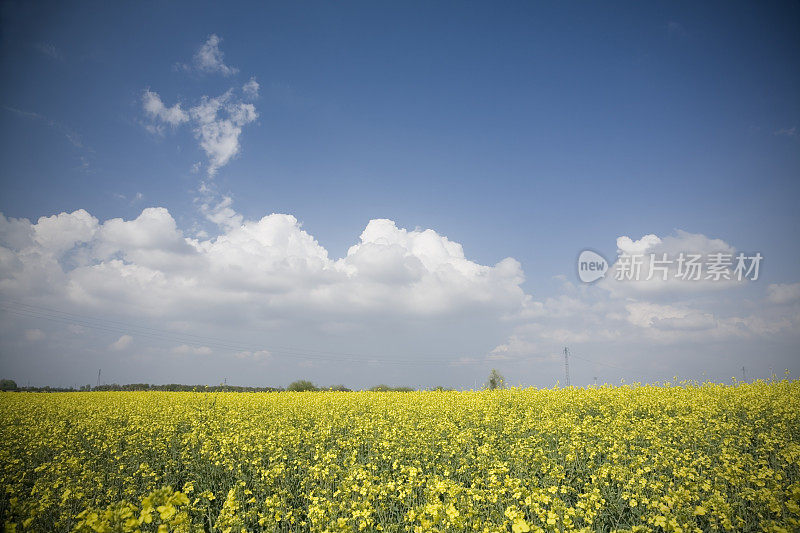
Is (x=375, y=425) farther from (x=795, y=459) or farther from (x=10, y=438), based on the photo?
(x=10, y=438)

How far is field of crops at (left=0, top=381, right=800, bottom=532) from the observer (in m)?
5.96

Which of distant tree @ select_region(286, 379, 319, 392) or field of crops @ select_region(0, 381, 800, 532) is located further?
distant tree @ select_region(286, 379, 319, 392)

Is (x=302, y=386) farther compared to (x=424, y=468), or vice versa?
(x=302, y=386)

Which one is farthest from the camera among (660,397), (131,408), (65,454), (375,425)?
(131,408)

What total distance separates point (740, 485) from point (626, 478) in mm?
2133

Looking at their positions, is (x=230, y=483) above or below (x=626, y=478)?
below

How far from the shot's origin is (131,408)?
21.5 metres

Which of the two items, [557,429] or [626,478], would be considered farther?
[557,429]

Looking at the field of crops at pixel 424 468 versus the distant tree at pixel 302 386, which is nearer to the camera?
the field of crops at pixel 424 468

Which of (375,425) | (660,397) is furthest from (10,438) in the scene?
(660,397)

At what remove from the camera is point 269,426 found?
1459 centimetres

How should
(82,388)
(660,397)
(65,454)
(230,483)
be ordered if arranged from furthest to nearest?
1. (82,388)
2. (660,397)
3. (65,454)
4. (230,483)

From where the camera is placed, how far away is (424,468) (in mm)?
10922

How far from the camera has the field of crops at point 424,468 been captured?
5.96 meters
